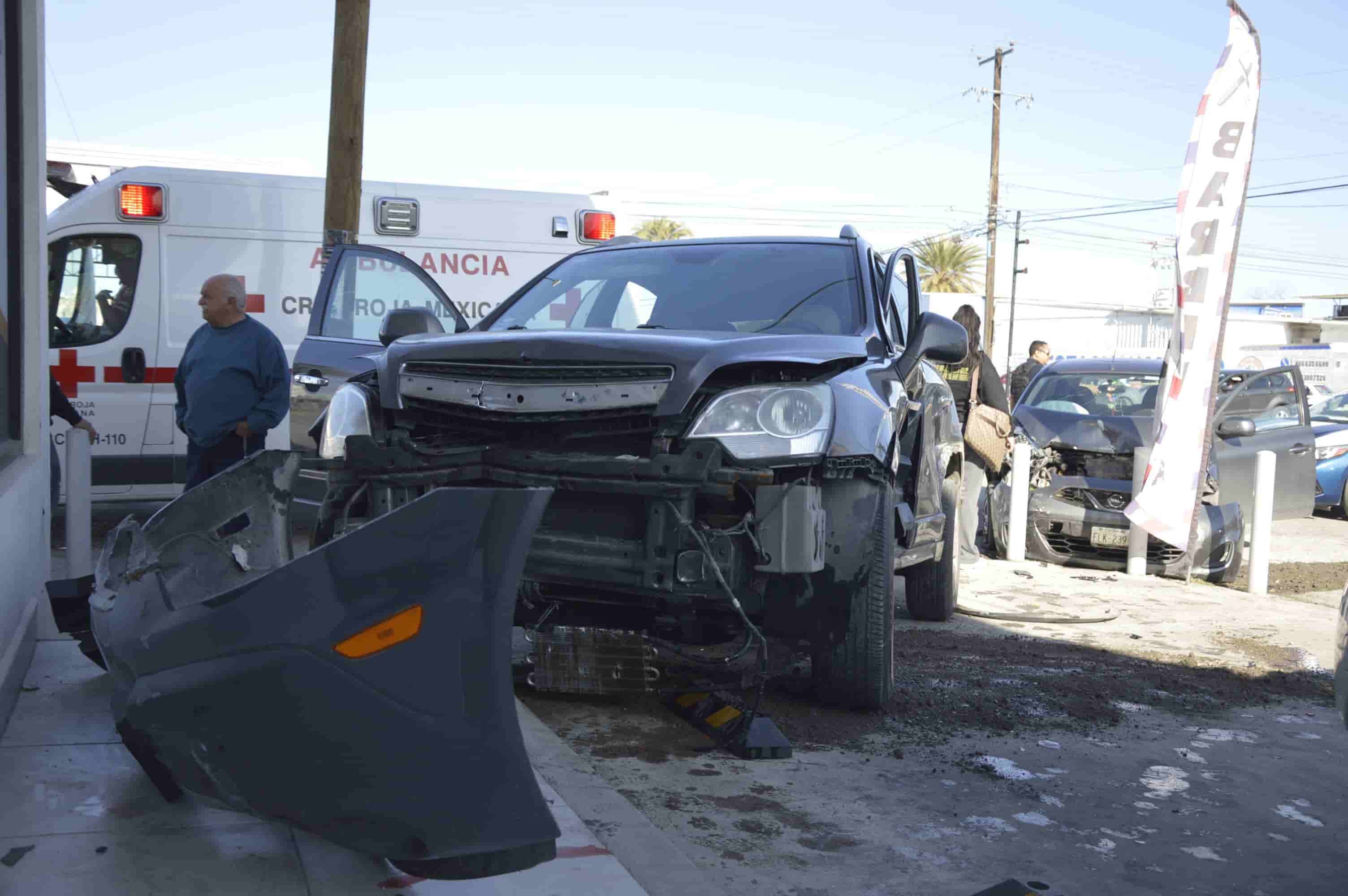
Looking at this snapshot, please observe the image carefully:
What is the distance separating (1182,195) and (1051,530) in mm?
2665

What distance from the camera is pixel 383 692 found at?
7.25ft

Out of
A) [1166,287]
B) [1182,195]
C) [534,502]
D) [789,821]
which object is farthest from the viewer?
[1166,287]

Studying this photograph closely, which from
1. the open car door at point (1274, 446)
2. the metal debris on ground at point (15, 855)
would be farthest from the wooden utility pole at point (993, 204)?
the metal debris on ground at point (15, 855)

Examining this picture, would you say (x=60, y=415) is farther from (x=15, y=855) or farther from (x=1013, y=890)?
(x=1013, y=890)

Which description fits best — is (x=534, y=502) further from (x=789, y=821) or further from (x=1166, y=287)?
(x=1166, y=287)

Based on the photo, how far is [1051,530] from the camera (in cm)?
979

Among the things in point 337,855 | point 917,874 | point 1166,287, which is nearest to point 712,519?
point 917,874

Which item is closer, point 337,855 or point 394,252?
point 337,855

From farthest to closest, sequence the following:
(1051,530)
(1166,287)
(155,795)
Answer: (1166,287) → (1051,530) → (155,795)

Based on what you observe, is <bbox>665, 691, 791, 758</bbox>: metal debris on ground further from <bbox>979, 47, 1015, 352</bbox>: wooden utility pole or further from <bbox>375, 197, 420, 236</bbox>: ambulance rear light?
<bbox>979, 47, 1015, 352</bbox>: wooden utility pole

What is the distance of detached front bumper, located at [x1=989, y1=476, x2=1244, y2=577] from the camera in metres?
9.20

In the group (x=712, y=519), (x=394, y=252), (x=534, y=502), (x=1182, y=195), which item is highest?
(x=1182, y=195)

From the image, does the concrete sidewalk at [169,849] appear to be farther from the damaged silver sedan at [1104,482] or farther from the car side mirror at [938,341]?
the damaged silver sedan at [1104,482]

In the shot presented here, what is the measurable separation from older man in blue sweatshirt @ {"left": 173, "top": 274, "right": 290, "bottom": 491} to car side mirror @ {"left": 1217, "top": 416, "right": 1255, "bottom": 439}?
23.4 ft
